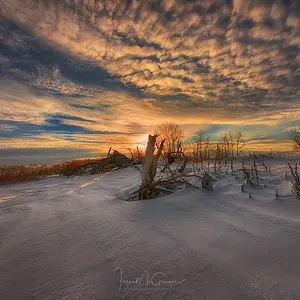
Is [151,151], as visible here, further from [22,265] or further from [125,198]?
[22,265]

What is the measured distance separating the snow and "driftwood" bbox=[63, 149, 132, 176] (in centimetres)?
607

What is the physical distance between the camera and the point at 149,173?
3352 mm

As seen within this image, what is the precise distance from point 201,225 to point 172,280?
0.79 meters

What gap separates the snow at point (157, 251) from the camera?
1.03 metres

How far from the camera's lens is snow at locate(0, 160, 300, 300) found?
3.39ft

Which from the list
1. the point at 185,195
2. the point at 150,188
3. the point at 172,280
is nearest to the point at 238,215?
the point at 185,195

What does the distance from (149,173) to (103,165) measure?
584 centimetres

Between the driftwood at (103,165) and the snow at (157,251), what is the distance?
239 inches
